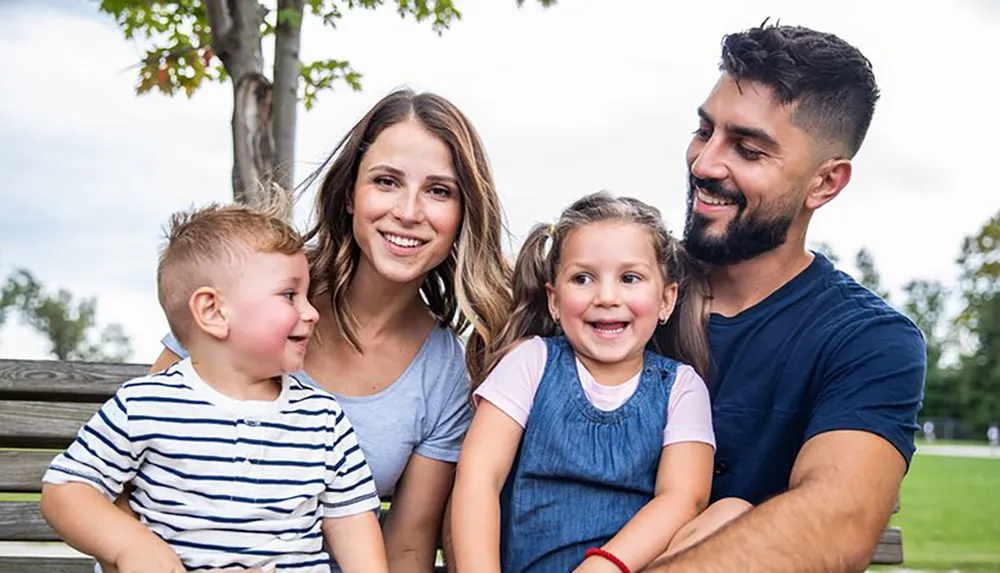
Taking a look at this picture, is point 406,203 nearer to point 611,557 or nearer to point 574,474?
point 574,474

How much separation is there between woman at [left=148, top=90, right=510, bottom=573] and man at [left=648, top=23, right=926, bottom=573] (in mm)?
605

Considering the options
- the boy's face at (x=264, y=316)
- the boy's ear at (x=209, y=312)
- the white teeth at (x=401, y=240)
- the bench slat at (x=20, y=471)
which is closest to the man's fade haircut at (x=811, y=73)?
the white teeth at (x=401, y=240)

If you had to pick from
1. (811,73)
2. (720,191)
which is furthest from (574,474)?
(811,73)

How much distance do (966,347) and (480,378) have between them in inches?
2410

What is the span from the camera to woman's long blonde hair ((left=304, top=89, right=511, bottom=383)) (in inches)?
128

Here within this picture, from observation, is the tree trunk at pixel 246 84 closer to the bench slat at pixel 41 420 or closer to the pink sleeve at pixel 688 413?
the bench slat at pixel 41 420

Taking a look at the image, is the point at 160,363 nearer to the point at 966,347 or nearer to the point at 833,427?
the point at 833,427

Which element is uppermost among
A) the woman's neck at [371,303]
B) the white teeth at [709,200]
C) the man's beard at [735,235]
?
the white teeth at [709,200]

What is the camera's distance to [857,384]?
2.90 metres

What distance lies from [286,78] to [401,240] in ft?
8.99

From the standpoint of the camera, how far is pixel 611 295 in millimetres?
2926

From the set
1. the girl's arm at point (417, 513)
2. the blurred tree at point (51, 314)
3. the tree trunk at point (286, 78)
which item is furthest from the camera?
the blurred tree at point (51, 314)

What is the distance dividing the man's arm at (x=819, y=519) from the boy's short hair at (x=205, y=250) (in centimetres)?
114

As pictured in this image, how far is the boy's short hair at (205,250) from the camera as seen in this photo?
271cm
